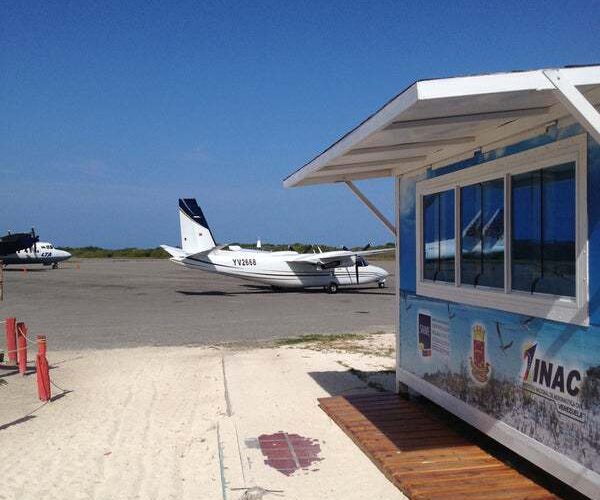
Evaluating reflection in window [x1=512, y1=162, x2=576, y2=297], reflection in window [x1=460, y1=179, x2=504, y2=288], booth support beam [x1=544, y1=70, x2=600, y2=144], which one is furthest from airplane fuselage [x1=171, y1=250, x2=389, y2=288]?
booth support beam [x1=544, y1=70, x2=600, y2=144]

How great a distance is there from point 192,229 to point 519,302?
23.5 m

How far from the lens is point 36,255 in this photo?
49156mm

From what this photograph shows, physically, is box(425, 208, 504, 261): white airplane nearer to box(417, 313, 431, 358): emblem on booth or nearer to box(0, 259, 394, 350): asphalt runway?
box(417, 313, 431, 358): emblem on booth

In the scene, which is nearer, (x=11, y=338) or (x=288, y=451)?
(x=288, y=451)

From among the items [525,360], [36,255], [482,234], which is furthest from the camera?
[36,255]

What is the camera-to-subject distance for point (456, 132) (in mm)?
4598

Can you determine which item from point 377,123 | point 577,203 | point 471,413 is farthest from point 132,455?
point 577,203

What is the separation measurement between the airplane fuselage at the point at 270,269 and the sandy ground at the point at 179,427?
15585 millimetres

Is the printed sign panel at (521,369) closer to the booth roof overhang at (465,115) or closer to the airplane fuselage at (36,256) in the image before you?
the booth roof overhang at (465,115)

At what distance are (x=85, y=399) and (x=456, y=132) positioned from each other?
207 inches

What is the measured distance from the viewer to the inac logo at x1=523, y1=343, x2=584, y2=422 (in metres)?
3.68

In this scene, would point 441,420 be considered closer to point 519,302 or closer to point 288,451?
point 288,451

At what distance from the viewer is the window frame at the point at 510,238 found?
11.8 ft

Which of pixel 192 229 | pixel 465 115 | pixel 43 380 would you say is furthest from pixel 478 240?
pixel 192 229
